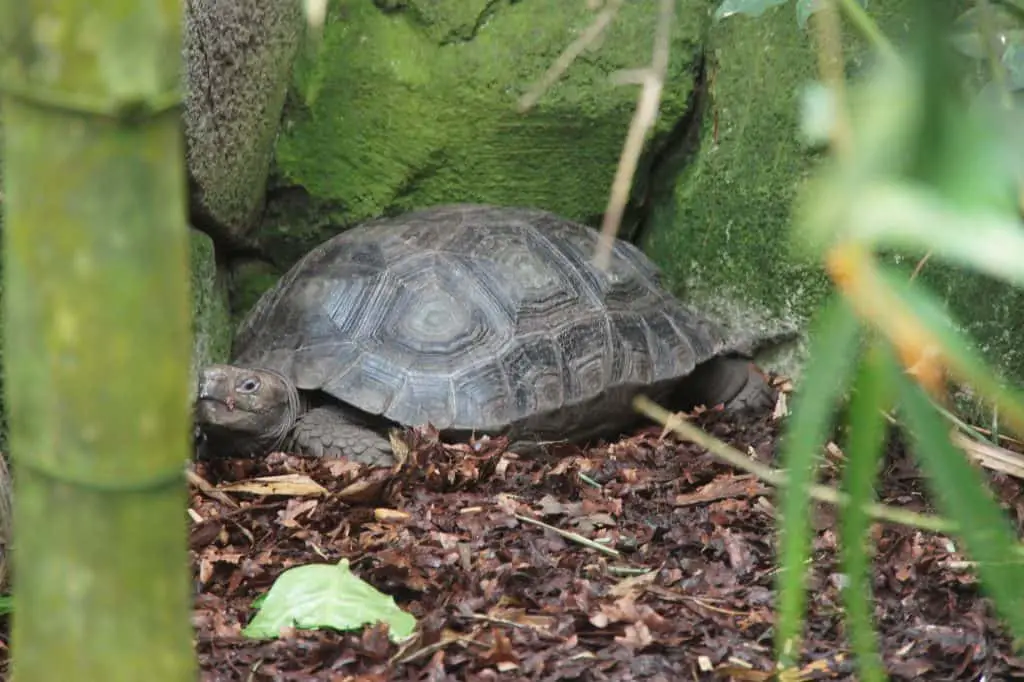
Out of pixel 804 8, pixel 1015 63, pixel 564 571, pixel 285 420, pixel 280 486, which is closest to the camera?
pixel 1015 63

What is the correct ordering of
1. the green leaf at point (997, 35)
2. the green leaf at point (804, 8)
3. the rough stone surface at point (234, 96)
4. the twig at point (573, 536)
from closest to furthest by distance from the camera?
the green leaf at point (997, 35) < the green leaf at point (804, 8) < the twig at point (573, 536) < the rough stone surface at point (234, 96)

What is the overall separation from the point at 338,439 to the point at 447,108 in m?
1.39

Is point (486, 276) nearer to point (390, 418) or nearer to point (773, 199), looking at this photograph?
point (390, 418)

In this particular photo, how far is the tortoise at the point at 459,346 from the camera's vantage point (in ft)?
13.0

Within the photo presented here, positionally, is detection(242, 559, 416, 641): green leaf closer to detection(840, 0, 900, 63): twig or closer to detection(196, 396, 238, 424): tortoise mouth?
detection(196, 396, 238, 424): tortoise mouth

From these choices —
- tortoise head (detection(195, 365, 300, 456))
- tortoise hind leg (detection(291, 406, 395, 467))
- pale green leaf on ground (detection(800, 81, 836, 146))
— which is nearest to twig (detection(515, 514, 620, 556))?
tortoise hind leg (detection(291, 406, 395, 467))

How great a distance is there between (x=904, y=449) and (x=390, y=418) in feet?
4.89

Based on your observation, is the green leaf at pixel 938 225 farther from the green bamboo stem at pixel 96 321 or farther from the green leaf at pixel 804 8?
the green leaf at pixel 804 8

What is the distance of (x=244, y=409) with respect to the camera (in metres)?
3.90

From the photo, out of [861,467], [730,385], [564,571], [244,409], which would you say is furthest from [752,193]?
[861,467]

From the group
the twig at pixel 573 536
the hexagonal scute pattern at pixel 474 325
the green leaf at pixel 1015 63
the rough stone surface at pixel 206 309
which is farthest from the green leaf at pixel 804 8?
the rough stone surface at pixel 206 309

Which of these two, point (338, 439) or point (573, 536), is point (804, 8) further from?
point (338, 439)

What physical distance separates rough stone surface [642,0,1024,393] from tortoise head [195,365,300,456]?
1529 millimetres

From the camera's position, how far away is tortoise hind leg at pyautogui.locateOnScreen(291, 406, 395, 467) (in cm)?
389
